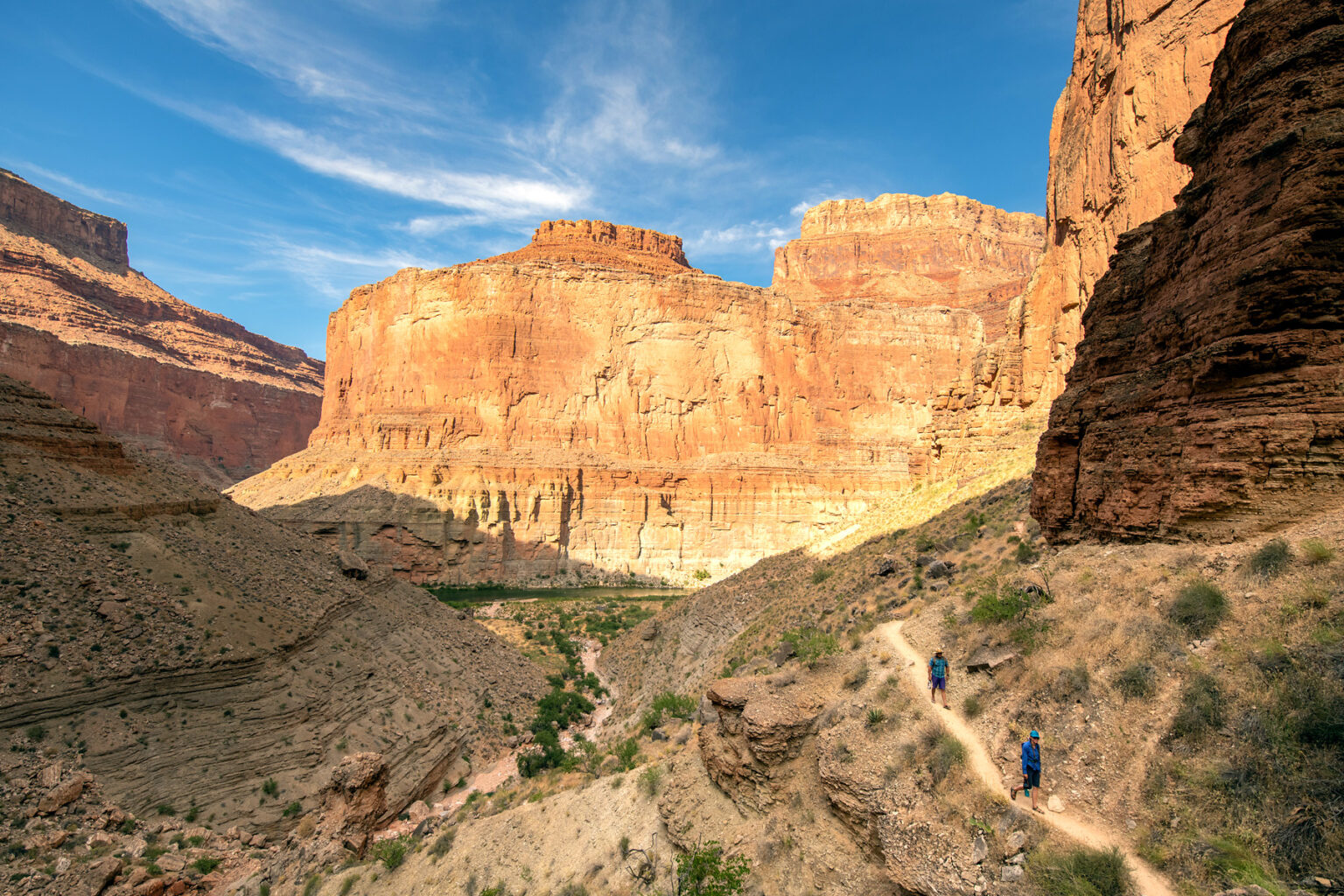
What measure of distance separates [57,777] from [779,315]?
65472 millimetres

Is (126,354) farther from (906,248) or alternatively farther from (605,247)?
(906,248)

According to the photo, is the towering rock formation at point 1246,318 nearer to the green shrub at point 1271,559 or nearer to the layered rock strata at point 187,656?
the green shrub at point 1271,559

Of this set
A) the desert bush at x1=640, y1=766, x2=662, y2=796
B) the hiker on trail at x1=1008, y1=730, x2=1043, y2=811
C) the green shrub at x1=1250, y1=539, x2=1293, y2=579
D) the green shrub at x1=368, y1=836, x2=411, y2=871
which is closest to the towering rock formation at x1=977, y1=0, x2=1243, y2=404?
the green shrub at x1=1250, y1=539, x2=1293, y2=579

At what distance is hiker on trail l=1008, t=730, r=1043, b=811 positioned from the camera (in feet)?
23.9

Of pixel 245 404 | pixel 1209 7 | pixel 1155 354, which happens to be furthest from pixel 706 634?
pixel 245 404

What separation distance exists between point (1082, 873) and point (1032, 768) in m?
1.26

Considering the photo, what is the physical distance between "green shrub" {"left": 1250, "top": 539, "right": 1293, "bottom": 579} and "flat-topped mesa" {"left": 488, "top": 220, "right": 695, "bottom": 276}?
68105 mm

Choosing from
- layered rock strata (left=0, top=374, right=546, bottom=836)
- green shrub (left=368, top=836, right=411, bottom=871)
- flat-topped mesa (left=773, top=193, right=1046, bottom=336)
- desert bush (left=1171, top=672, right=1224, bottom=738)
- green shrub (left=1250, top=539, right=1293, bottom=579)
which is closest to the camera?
desert bush (left=1171, top=672, right=1224, bottom=738)

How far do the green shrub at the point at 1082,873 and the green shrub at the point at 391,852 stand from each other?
11.7 metres

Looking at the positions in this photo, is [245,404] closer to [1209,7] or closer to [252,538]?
[252,538]

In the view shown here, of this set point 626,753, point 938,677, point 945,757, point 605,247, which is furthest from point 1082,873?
point 605,247

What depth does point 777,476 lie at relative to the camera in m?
64.0

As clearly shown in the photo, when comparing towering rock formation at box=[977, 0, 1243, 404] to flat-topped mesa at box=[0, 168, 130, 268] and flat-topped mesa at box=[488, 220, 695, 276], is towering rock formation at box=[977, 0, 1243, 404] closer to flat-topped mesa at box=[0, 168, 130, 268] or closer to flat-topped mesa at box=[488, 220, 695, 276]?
flat-topped mesa at box=[488, 220, 695, 276]

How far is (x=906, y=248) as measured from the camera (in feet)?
366
